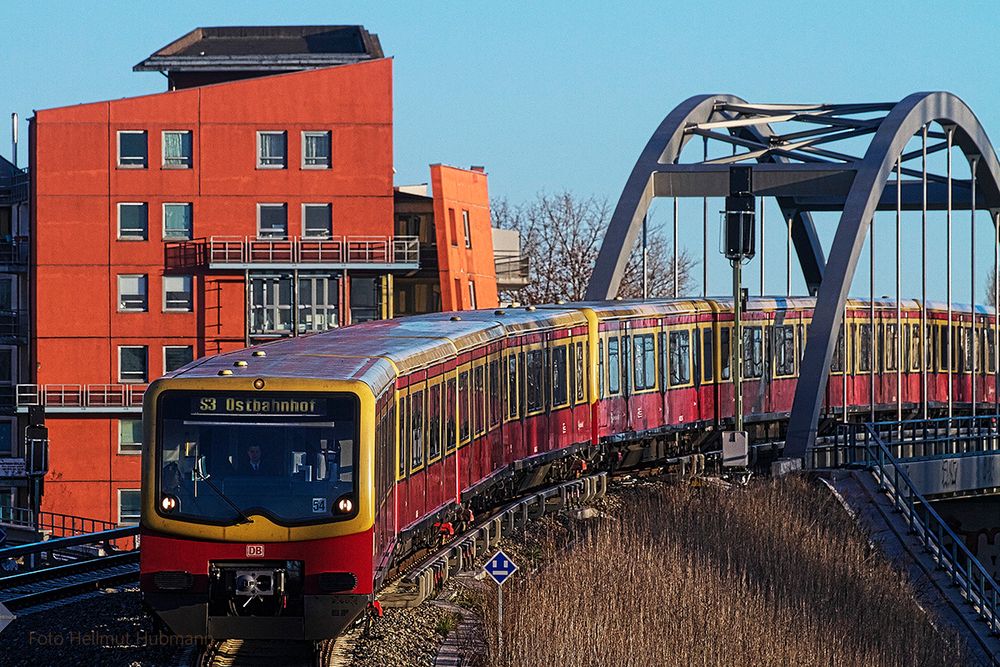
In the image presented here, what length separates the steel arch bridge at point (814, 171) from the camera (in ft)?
111

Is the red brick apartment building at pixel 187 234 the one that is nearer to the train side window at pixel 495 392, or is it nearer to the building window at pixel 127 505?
the building window at pixel 127 505

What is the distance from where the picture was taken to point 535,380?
25266mm

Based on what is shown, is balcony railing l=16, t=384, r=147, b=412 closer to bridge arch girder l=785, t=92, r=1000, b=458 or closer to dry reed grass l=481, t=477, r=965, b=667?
bridge arch girder l=785, t=92, r=1000, b=458

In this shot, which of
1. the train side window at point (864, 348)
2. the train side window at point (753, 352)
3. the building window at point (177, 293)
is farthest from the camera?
the building window at point (177, 293)

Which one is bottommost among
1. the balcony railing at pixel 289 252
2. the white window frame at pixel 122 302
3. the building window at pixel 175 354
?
the building window at pixel 175 354

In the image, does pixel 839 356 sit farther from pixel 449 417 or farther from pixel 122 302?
pixel 122 302

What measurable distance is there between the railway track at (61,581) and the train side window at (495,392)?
4.57 m

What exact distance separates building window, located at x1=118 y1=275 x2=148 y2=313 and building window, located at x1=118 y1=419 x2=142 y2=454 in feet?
11.4

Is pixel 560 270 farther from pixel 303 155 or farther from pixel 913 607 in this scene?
pixel 913 607

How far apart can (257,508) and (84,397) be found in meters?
41.7

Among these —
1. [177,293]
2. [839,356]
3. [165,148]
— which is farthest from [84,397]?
[839,356]

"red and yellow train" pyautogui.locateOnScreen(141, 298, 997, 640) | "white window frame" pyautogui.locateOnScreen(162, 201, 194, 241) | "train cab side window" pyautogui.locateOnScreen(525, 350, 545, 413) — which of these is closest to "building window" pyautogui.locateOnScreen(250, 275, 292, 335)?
"white window frame" pyautogui.locateOnScreen(162, 201, 194, 241)

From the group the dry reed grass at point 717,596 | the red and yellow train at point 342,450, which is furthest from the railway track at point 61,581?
the dry reed grass at point 717,596

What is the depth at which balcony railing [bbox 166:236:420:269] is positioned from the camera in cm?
5528
